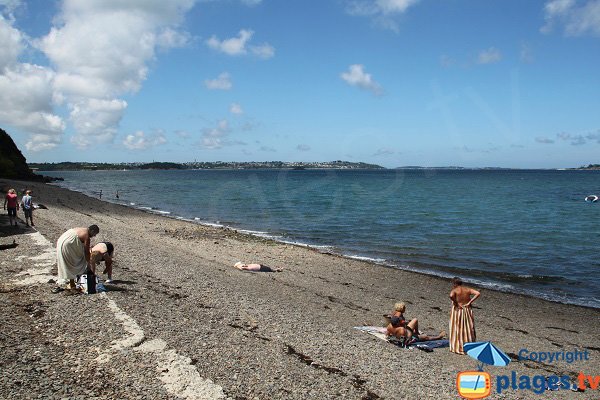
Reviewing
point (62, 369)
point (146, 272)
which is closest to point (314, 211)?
point (146, 272)

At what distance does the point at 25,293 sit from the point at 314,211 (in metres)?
40.3

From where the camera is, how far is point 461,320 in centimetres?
1084

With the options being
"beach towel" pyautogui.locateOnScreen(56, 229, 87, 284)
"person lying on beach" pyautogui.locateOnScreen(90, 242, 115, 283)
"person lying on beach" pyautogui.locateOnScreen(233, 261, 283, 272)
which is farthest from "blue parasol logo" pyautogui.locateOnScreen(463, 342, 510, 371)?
"person lying on beach" pyautogui.locateOnScreen(233, 261, 283, 272)

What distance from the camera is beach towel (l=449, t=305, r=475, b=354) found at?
1072 cm

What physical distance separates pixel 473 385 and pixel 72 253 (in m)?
10.2

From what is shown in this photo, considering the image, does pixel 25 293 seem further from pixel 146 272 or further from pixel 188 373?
pixel 188 373


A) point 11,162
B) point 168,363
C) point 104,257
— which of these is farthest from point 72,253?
point 11,162

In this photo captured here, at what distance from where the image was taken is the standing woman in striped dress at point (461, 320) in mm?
10727

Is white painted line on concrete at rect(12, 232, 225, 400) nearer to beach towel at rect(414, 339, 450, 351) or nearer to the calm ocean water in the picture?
beach towel at rect(414, 339, 450, 351)

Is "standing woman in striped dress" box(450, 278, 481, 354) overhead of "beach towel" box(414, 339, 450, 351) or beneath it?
overhead

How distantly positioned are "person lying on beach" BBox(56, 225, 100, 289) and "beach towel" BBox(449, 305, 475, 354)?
956 centimetres

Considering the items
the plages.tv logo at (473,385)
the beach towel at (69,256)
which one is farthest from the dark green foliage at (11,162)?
the plages.tv logo at (473,385)

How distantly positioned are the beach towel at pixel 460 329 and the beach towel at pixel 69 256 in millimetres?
9874

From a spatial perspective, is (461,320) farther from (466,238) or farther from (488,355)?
(466,238)
